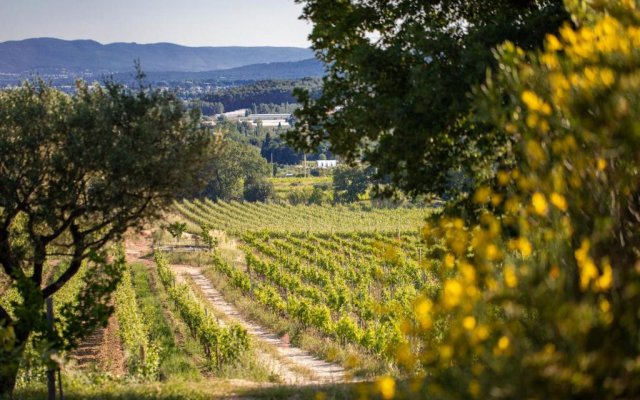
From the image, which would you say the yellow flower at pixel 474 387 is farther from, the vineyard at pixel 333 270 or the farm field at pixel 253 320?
the farm field at pixel 253 320

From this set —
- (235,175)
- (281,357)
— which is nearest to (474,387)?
(281,357)

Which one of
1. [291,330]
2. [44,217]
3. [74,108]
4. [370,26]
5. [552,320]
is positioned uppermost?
[370,26]

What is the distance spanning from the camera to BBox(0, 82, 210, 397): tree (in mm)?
11016

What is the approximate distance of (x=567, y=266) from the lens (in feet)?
14.8

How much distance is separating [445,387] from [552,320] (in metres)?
0.89

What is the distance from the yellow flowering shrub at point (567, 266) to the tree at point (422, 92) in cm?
335

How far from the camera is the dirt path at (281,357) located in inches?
700

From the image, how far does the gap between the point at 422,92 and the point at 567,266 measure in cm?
495

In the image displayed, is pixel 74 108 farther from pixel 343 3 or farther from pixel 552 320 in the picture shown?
pixel 552 320

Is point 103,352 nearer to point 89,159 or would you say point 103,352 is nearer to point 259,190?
point 89,159

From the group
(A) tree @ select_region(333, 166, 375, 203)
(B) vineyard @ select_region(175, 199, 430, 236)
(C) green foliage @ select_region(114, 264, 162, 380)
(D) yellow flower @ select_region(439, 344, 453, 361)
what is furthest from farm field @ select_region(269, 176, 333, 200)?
(D) yellow flower @ select_region(439, 344, 453, 361)

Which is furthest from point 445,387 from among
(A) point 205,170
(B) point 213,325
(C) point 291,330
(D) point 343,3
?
(C) point 291,330

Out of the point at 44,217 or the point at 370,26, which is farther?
the point at 370,26

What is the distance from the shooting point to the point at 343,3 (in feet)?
41.9
